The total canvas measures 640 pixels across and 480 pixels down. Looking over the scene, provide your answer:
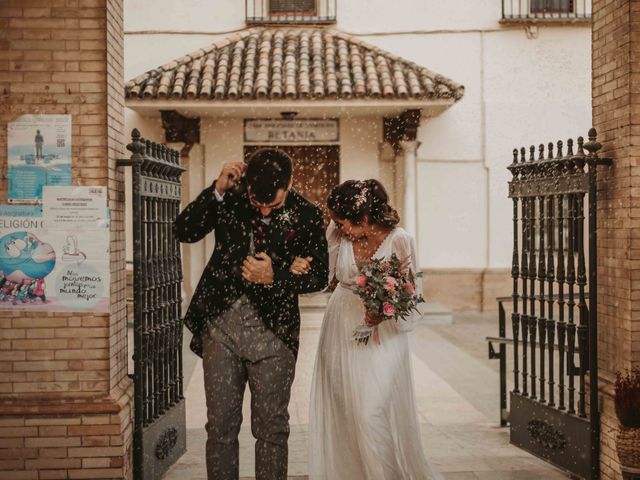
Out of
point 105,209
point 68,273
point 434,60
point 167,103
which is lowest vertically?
point 68,273

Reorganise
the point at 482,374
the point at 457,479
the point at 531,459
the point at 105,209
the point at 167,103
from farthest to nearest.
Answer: the point at 167,103 → the point at 482,374 → the point at 531,459 → the point at 457,479 → the point at 105,209

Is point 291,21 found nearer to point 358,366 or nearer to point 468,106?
point 468,106

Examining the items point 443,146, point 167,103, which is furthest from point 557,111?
point 167,103

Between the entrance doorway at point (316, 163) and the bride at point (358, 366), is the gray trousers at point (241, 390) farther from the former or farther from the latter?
the entrance doorway at point (316, 163)

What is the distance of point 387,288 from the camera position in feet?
16.8

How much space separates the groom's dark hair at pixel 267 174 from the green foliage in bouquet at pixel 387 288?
3.47 ft

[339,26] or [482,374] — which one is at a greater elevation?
[339,26]

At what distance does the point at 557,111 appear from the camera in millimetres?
16031

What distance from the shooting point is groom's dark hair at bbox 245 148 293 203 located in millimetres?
4328

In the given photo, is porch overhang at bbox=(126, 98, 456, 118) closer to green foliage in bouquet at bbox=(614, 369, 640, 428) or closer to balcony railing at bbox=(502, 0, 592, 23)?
balcony railing at bbox=(502, 0, 592, 23)

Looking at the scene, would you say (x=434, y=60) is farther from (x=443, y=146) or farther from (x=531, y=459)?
(x=531, y=459)

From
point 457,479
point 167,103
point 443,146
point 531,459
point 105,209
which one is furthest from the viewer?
point 443,146

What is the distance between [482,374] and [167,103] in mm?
7037

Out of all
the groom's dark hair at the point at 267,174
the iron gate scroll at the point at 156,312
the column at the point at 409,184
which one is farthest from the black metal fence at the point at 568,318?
the column at the point at 409,184
